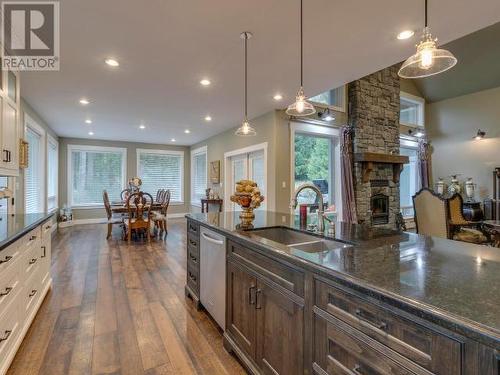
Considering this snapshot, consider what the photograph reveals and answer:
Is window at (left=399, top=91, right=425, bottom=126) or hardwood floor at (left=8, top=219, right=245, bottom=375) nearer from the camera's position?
hardwood floor at (left=8, top=219, right=245, bottom=375)

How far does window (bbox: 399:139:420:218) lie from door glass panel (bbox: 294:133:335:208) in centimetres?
286

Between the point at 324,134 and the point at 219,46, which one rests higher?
the point at 219,46

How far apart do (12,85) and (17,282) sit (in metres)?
2.25

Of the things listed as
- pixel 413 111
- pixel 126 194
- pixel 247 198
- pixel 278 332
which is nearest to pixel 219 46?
pixel 247 198

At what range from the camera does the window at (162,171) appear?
29.6 feet

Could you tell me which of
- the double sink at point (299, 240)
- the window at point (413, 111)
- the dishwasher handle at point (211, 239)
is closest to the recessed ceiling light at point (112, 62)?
the dishwasher handle at point (211, 239)

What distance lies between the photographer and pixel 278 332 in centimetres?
148

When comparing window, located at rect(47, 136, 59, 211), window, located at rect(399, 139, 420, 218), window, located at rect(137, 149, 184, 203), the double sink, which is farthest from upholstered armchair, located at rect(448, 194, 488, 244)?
window, located at rect(47, 136, 59, 211)

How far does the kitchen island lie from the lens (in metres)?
1.74

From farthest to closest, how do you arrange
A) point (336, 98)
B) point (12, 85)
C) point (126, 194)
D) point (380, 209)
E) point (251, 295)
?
point (126, 194) < point (380, 209) < point (336, 98) < point (12, 85) < point (251, 295)

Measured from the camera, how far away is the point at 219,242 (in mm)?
2205

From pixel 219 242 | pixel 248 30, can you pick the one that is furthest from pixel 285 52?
pixel 219 242

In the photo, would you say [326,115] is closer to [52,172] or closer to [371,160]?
[371,160]

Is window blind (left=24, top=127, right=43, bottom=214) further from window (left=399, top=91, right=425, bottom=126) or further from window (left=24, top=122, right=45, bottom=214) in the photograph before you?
window (left=399, top=91, right=425, bottom=126)
